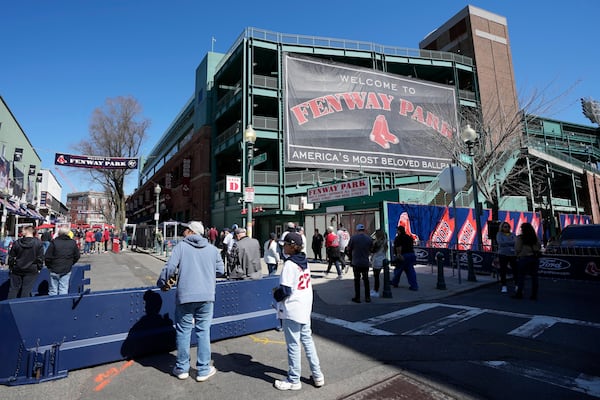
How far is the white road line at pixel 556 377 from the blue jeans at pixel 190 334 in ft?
10.9

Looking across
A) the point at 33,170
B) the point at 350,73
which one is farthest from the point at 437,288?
the point at 33,170

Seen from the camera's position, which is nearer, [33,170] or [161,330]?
[161,330]

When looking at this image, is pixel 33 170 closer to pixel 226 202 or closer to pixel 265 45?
pixel 226 202

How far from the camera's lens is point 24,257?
6133mm

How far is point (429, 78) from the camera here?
33.4 metres

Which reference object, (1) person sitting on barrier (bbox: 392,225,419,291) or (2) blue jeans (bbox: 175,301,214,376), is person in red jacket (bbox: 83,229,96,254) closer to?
(1) person sitting on barrier (bbox: 392,225,419,291)

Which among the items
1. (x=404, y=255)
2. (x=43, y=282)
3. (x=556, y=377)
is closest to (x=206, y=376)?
(x=556, y=377)

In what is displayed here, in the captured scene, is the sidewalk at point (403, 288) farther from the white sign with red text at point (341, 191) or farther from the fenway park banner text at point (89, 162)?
the fenway park banner text at point (89, 162)

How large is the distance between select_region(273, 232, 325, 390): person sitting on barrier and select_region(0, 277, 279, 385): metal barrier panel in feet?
6.36

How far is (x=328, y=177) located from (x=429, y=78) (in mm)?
17398

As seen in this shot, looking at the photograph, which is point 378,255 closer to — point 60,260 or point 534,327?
point 534,327

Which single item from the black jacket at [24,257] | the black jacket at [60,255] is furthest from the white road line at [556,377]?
the black jacket at [24,257]

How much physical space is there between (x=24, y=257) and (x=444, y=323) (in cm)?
794

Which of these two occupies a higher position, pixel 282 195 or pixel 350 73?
pixel 350 73
